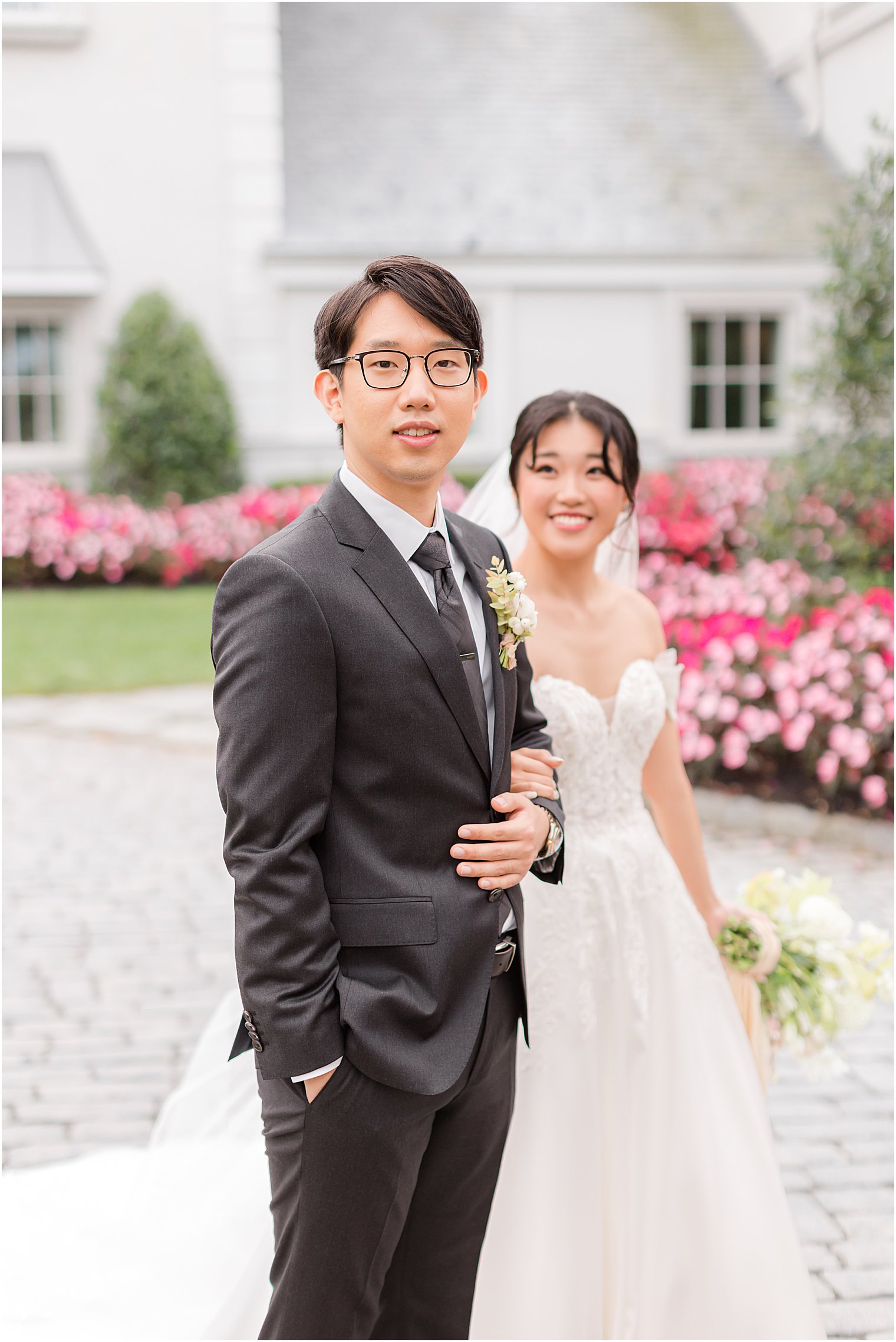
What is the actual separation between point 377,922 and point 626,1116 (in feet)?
4.03

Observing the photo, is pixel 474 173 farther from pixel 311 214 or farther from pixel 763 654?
pixel 763 654

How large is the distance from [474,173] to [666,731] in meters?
15.6

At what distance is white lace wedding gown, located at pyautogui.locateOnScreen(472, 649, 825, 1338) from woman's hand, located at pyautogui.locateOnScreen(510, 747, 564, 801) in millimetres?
544

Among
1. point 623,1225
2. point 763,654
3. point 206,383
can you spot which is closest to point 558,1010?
point 623,1225

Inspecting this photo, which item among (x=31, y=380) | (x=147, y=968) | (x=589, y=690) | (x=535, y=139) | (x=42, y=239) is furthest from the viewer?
(x=535, y=139)

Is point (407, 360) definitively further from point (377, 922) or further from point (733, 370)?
point (733, 370)

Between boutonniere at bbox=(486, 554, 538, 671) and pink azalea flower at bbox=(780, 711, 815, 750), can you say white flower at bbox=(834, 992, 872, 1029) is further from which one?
pink azalea flower at bbox=(780, 711, 815, 750)

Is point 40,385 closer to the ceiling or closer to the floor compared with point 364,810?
closer to the ceiling

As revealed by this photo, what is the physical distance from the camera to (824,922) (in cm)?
325

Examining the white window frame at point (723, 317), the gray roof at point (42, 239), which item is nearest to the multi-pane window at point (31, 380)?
the gray roof at point (42, 239)

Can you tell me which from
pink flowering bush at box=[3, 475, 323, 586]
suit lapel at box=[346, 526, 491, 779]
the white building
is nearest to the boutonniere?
suit lapel at box=[346, 526, 491, 779]

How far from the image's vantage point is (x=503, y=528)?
328 centimetres

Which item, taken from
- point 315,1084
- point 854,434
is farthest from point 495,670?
point 854,434

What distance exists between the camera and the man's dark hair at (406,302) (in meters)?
1.94
